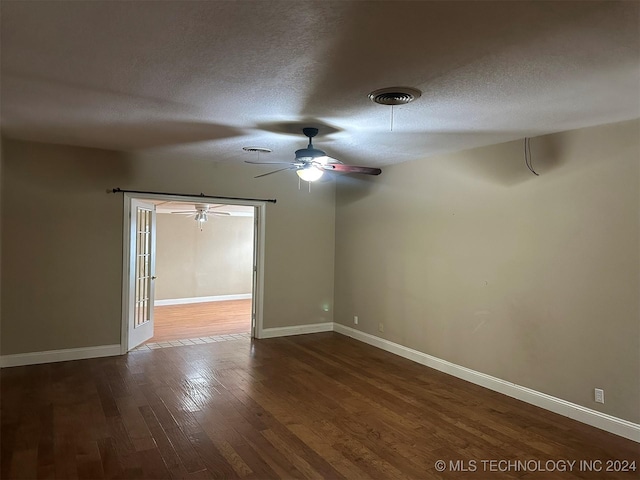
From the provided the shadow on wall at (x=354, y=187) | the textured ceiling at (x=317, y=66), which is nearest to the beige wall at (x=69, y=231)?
the textured ceiling at (x=317, y=66)

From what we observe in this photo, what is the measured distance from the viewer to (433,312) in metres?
5.09

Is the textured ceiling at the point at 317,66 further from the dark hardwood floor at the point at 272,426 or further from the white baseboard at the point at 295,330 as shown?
the white baseboard at the point at 295,330

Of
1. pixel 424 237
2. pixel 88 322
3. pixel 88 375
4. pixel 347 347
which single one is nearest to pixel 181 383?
pixel 88 375

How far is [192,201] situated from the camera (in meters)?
5.73

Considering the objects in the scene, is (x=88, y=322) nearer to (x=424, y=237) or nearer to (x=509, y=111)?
(x=424, y=237)

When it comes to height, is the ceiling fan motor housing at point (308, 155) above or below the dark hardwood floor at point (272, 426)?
above

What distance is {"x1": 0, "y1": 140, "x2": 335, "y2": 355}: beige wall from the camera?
4.75 meters

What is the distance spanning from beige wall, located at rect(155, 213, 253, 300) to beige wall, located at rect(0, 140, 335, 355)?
177 inches

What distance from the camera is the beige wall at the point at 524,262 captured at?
3406mm

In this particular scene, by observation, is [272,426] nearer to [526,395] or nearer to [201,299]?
[526,395]

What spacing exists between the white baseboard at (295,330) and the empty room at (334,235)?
5cm

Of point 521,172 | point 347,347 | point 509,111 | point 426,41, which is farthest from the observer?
point 347,347

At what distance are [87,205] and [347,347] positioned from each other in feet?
12.4

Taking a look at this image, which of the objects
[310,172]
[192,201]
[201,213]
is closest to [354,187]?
[192,201]
